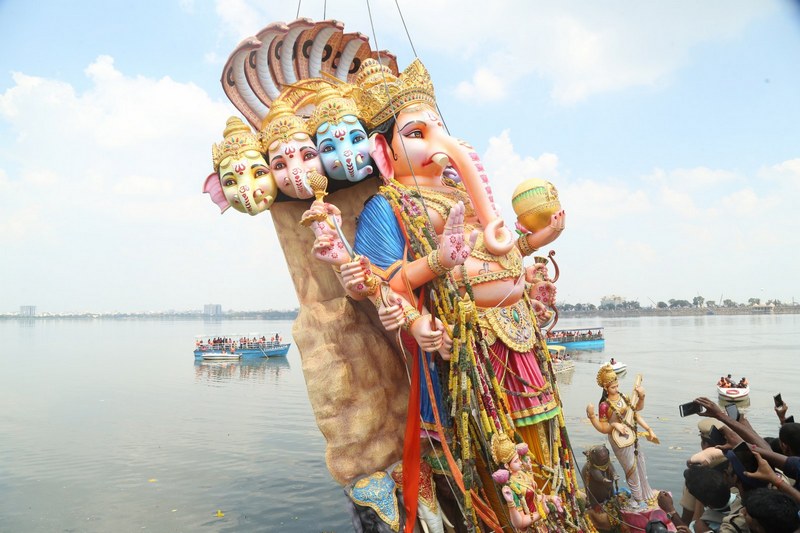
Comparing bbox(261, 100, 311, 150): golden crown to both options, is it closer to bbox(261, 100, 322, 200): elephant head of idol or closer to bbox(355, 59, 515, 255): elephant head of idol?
bbox(261, 100, 322, 200): elephant head of idol

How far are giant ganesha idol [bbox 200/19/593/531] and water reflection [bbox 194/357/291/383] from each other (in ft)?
62.0

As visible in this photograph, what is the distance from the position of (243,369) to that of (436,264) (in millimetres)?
25608

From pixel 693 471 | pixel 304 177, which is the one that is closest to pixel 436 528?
pixel 693 471

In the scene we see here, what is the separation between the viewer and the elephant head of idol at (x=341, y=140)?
4.31m

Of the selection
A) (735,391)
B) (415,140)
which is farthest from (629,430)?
(735,391)

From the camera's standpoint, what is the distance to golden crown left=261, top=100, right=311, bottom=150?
442 cm

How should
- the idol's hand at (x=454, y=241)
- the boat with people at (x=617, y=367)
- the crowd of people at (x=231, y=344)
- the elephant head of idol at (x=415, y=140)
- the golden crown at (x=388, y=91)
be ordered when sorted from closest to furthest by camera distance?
the idol's hand at (x=454, y=241), the elephant head of idol at (x=415, y=140), the golden crown at (x=388, y=91), the boat with people at (x=617, y=367), the crowd of people at (x=231, y=344)

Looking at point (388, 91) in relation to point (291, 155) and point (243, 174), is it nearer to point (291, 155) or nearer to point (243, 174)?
point (291, 155)

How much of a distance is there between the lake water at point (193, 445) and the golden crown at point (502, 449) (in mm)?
2991

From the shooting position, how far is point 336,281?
15.5 ft

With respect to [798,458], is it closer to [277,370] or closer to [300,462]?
[300,462]

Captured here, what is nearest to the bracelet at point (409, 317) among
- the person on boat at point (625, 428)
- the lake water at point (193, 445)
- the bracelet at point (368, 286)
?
the bracelet at point (368, 286)

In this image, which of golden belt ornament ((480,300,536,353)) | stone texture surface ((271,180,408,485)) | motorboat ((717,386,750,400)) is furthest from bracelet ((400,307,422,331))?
motorboat ((717,386,750,400))

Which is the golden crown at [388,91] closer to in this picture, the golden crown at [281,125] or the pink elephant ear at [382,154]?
the pink elephant ear at [382,154]
